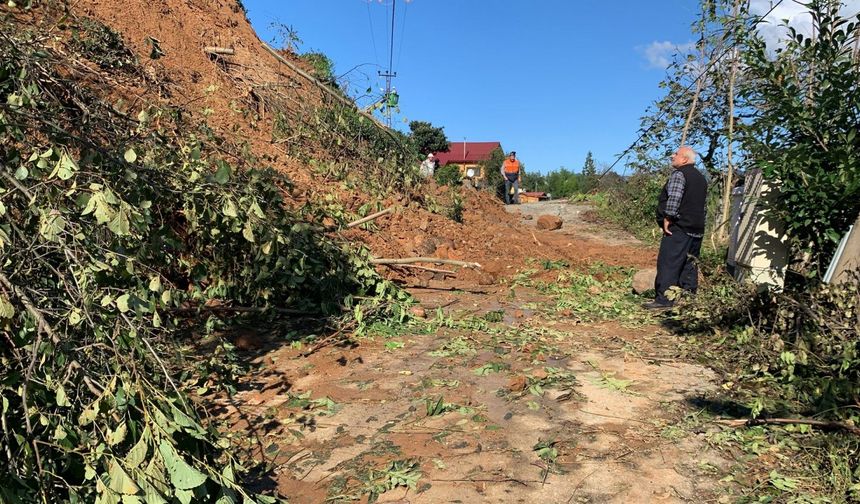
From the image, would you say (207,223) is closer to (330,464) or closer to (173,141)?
(173,141)

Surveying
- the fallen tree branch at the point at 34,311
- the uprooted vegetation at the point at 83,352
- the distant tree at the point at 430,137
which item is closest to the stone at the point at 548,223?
the uprooted vegetation at the point at 83,352

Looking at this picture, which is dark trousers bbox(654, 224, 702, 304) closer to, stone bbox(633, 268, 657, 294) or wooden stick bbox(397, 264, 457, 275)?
stone bbox(633, 268, 657, 294)

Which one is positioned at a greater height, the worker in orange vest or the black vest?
the worker in orange vest

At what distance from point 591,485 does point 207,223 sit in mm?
2969

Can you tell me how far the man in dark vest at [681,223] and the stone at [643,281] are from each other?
0.59 meters

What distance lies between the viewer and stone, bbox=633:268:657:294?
6574 mm

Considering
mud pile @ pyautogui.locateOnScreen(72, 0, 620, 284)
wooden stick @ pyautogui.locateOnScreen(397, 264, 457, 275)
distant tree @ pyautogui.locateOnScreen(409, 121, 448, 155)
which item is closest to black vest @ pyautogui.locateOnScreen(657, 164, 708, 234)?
mud pile @ pyautogui.locateOnScreen(72, 0, 620, 284)

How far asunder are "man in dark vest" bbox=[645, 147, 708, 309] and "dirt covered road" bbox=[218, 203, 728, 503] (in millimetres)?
494

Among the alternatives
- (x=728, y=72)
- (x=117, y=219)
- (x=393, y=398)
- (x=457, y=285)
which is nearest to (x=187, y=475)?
(x=117, y=219)

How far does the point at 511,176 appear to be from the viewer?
17203mm

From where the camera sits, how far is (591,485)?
104 inches

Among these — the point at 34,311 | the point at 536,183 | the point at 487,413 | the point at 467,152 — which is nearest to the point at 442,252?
the point at 487,413

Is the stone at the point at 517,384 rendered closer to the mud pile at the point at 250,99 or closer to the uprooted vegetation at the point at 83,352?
the uprooted vegetation at the point at 83,352

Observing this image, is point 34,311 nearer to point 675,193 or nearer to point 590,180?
point 675,193
